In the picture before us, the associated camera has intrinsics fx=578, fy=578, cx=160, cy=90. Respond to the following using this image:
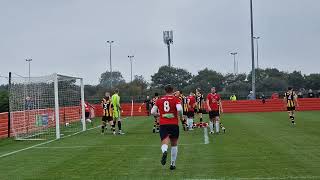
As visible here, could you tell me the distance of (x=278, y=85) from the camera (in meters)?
106

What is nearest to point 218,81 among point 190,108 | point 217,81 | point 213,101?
point 217,81

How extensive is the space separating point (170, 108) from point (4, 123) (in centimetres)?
1555

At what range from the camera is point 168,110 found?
1426 centimetres

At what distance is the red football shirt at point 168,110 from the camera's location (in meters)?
14.3

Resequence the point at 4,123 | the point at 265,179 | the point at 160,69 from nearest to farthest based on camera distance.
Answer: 1. the point at 265,179
2. the point at 4,123
3. the point at 160,69

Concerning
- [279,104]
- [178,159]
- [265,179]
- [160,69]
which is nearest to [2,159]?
[178,159]

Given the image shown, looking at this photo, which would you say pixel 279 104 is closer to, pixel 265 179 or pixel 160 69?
pixel 265 179

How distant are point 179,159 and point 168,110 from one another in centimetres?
251

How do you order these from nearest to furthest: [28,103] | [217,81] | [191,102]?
[28,103] < [191,102] < [217,81]

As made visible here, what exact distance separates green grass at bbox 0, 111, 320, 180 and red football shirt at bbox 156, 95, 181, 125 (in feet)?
4.02

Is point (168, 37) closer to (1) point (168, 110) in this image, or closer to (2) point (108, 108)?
(2) point (108, 108)

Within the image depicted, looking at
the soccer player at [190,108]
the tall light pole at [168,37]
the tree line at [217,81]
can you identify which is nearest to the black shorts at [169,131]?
the soccer player at [190,108]

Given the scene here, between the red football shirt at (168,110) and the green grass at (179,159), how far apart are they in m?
1.23

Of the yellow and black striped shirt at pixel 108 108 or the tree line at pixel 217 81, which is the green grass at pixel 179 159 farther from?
the tree line at pixel 217 81
